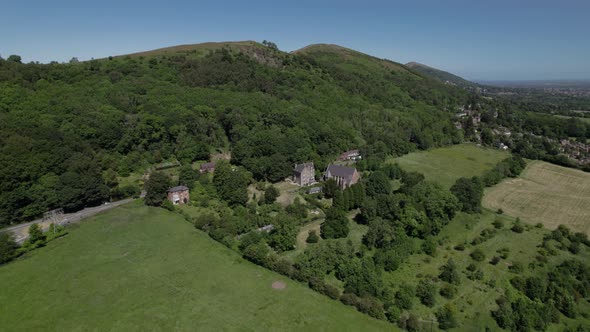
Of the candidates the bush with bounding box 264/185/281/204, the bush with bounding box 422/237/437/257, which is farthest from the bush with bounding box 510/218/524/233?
the bush with bounding box 264/185/281/204

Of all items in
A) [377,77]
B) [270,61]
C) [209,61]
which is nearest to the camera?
[209,61]

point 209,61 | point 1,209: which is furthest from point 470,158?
point 1,209

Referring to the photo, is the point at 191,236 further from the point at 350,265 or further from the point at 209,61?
the point at 209,61

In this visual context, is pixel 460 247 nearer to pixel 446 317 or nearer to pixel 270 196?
pixel 446 317

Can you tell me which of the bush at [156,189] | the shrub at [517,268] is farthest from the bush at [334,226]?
the bush at [156,189]

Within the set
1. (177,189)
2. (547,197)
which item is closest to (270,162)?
(177,189)

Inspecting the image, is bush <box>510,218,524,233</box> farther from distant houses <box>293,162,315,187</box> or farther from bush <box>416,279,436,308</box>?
distant houses <box>293,162,315,187</box>
